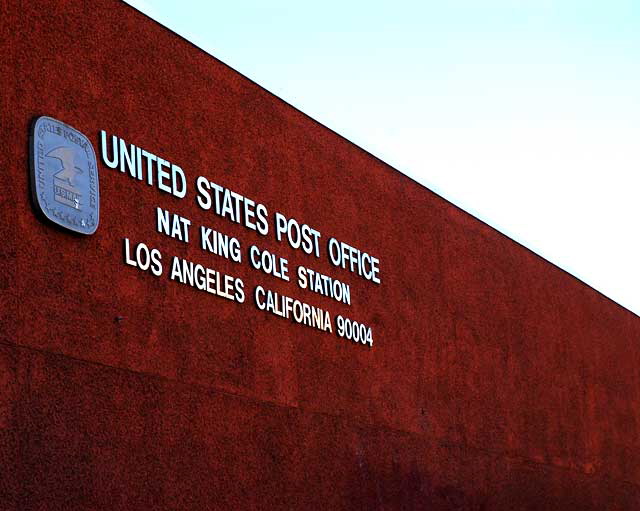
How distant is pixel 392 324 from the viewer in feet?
47.6

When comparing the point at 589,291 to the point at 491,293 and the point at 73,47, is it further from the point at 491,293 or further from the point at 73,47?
the point at 73,47

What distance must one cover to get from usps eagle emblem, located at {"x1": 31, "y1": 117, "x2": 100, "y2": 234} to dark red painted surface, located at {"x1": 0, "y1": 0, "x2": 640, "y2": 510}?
117 mm

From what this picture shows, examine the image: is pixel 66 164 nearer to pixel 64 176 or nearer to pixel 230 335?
pixel 64 176

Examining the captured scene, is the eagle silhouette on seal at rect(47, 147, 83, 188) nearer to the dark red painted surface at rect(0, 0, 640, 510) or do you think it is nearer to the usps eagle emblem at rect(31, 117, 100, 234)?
the usps eagle emblem at rect(31, 117, 100, 234)

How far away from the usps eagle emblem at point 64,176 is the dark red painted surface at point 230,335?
0.39 ft

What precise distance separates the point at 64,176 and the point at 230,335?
259cm

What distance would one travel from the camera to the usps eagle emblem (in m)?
9.48

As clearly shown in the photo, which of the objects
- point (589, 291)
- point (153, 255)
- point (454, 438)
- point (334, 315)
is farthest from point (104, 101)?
point (589, 291)

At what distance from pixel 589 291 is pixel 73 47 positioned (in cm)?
1382

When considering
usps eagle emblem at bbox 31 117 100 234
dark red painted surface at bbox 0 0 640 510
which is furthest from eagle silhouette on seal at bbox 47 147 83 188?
dark red painted surface at bbox 0 0 640 510

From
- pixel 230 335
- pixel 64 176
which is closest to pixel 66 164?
pixel 64 176

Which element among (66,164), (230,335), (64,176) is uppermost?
(66,164)

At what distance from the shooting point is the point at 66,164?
974cm

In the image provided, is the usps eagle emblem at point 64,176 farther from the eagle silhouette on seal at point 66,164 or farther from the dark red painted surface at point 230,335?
the dark red painted surface at point 230,335
